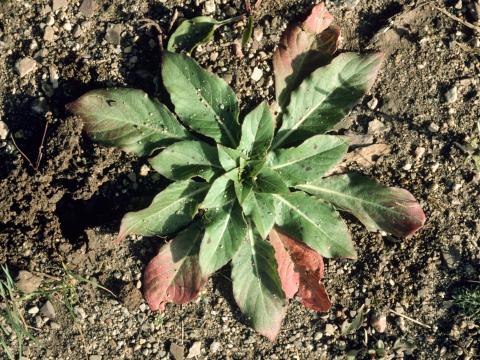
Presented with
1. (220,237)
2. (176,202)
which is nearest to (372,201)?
(220,237)

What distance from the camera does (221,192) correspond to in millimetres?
3365

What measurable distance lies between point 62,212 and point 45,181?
0.22 metres

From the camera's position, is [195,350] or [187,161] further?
[195,350]

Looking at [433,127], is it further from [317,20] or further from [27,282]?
[27,282]

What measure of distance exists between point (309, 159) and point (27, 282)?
182 cm

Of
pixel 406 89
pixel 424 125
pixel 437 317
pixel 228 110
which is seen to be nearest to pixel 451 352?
pixel 437 317

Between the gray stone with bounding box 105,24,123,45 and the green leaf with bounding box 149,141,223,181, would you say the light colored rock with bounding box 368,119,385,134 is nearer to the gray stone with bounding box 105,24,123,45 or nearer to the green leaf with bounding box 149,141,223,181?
the green leaf with bounding box 149,141,223,181

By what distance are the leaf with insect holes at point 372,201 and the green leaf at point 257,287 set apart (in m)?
0.45

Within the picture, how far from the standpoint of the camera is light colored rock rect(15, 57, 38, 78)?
3.52 meters

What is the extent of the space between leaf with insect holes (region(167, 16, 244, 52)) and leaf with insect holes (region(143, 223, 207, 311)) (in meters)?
1.06

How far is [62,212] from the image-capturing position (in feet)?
11.6

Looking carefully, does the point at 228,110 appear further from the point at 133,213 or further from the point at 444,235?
the point at 444,235

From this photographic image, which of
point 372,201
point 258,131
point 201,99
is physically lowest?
point 372,201

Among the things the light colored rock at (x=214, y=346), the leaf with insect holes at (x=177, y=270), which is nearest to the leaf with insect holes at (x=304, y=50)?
the leaf with insect holes at (x=177, y=270)
